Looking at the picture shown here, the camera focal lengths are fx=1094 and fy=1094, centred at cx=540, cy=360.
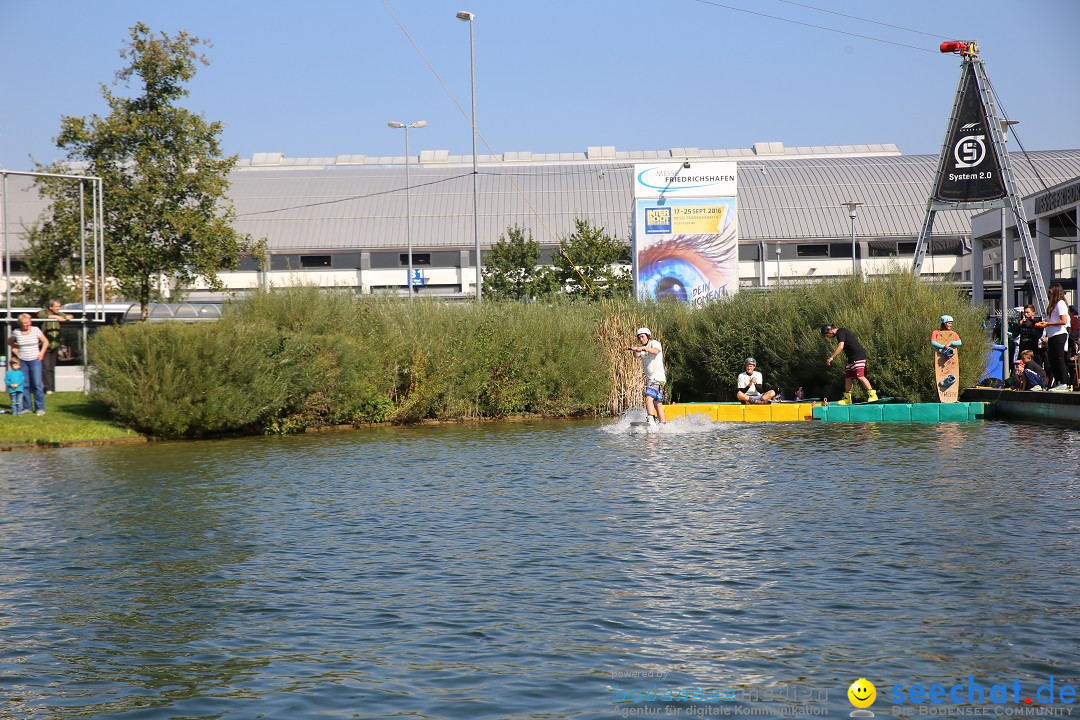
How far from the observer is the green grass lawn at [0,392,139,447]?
64.5 ft

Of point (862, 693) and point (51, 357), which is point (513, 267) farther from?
point (862, 693)

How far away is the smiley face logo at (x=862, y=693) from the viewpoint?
574cm

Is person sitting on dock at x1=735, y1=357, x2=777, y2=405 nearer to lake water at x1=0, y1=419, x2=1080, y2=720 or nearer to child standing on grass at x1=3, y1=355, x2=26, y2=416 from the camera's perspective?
lake water at x1=0, y1=419, x2=1080, y2=720

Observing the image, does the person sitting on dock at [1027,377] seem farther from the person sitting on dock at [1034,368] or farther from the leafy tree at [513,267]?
the leafy tree at [513,267]

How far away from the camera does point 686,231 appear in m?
34.0

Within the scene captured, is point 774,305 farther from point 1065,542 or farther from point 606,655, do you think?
point 606,655

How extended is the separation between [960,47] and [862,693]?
924 inches

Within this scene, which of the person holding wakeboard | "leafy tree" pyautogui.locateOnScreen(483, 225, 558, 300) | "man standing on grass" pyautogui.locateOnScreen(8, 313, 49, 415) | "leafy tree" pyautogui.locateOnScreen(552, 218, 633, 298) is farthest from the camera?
"leafy tree" pyautogui.locateOnScreen(483, 225, 558, 300)

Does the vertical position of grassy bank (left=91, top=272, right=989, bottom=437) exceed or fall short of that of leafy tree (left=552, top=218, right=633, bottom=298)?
it falls short

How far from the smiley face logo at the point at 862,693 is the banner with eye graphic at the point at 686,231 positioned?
92.2ft

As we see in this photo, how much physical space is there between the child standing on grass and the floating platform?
41.4 ft

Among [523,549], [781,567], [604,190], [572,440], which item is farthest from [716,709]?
[604,190]

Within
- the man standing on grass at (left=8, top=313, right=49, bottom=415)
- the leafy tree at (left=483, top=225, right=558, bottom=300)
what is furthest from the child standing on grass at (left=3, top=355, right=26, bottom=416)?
the leafy tree at (left=483, top=225, right=558, bottom=300)

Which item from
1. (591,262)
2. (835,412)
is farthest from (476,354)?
(591,262)
